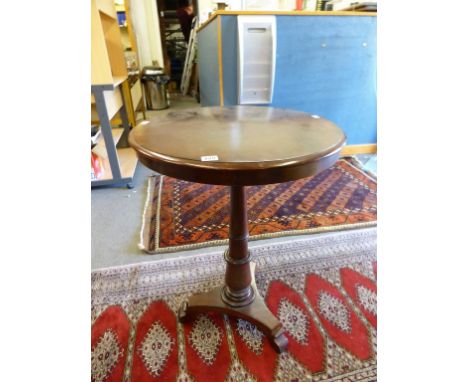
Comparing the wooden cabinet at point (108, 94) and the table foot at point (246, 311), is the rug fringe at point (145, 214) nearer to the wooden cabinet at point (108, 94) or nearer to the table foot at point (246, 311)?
the wooden cabinet at point (108, 94)

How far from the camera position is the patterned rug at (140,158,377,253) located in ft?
4.93

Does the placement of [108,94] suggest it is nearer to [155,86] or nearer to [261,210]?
[261,210]

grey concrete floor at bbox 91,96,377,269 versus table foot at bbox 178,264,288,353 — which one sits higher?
grey concrete floor at bbox 91,96,377,269

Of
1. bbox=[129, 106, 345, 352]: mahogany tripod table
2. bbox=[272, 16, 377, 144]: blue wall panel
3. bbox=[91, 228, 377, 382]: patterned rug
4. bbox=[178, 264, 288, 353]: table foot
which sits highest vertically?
bbox=[272, 16, 377, 144]: blue wall panel

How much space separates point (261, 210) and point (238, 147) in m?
1.18

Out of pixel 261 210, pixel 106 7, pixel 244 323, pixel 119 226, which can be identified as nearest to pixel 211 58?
pixel 106 7

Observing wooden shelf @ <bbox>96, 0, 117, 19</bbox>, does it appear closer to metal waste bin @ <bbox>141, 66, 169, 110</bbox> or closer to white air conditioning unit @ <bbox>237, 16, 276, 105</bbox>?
white air conditioning unit @ <bbox>237, 16, 276, 105</bbox>

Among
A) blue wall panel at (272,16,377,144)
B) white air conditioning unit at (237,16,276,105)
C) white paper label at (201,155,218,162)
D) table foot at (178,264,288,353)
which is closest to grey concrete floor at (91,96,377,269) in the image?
table foot at (178,264,288,353)

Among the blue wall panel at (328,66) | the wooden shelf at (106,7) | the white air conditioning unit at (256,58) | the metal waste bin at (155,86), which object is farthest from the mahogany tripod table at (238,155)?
the metal waste bin at (155,86)

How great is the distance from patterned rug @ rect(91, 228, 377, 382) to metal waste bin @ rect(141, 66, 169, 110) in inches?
155

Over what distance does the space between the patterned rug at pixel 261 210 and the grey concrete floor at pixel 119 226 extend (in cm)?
5
